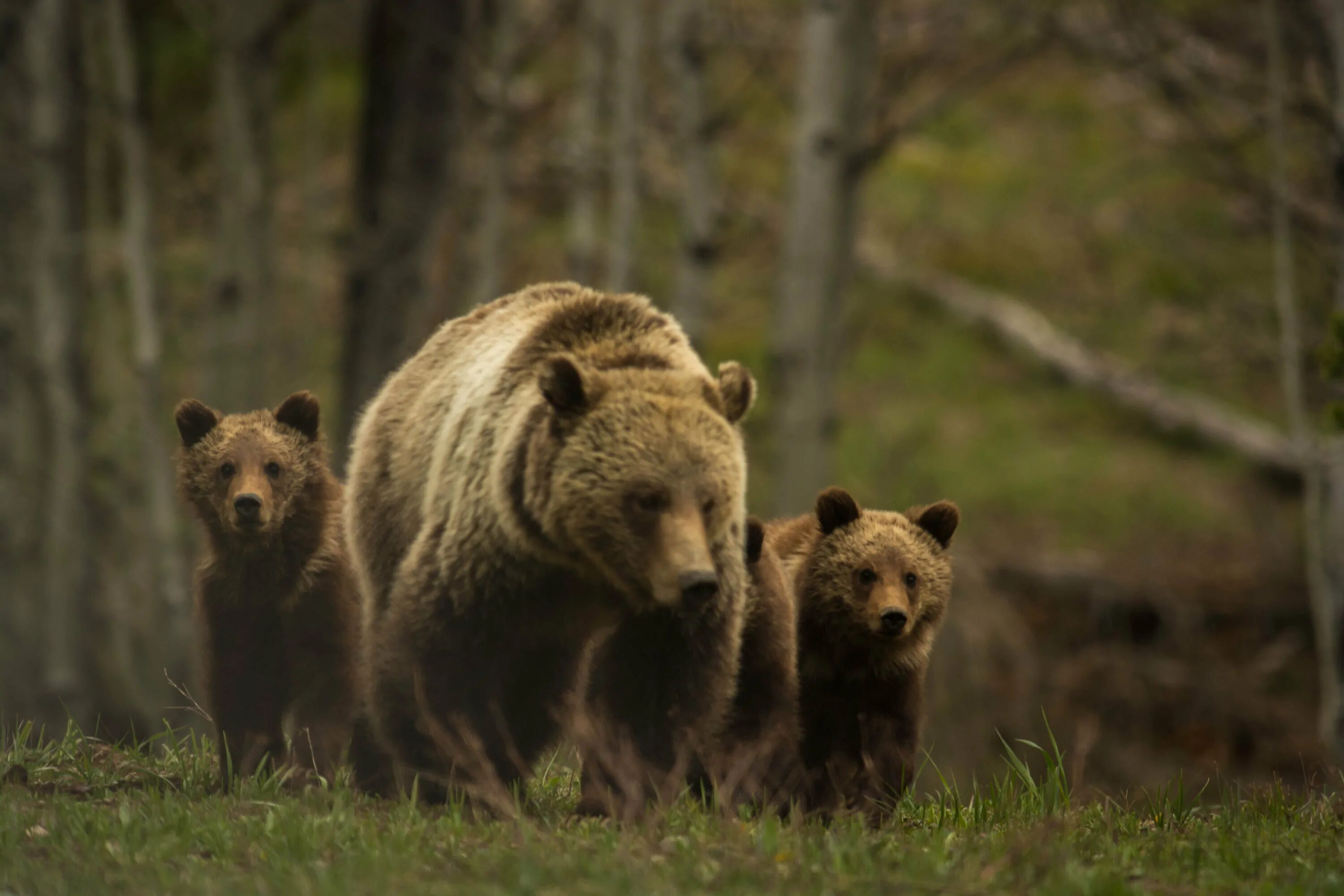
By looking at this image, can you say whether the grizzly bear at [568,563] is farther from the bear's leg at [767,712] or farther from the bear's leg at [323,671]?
the bear's leg at [767,712]

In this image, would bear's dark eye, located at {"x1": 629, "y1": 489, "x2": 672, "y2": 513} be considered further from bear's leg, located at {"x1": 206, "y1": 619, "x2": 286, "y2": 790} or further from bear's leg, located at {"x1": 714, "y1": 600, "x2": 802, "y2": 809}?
bear's leg, located at {"x1": 206, "y1": 619, "x2": 286, "y2": 790}

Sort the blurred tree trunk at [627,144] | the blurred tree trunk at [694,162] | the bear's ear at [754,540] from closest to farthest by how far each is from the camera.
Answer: the bear's ear at [754,540] < the blurred tree trunk at [694,162] < the blurred tree trunk at [627,144]

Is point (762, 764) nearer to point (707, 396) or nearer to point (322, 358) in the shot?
point (707, 396)

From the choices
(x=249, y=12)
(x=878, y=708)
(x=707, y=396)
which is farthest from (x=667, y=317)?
(x=249, y=12)

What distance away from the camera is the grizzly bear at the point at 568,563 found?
4609mm

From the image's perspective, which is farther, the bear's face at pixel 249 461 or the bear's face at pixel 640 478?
the bear's face at pixel 249 461

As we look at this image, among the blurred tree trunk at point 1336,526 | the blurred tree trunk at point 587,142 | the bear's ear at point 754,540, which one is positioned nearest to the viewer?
the bear's ear at point 754,540

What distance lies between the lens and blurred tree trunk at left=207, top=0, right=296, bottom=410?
12.0 meters

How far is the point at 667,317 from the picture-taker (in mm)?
5430

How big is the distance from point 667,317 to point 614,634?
1148mm

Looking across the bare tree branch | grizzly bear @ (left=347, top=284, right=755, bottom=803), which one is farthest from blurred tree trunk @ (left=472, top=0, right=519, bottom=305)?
grizzly bear @ (left=347, top=284, right=755, bottom=803)

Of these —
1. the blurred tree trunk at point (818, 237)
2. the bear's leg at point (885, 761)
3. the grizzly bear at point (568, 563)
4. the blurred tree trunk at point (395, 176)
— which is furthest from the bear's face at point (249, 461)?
the blurred tree trunk at point (395, 176)

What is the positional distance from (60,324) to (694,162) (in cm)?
611

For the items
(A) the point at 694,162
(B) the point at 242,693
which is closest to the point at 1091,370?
(A) the point at 694,162
